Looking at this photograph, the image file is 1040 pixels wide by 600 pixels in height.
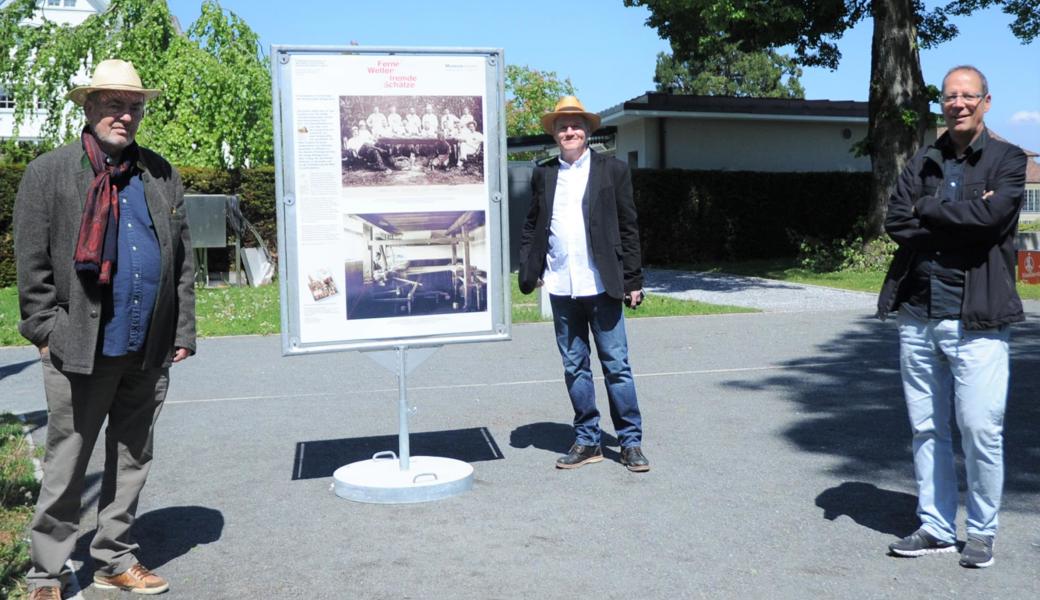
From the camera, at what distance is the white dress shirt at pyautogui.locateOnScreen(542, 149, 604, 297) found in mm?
6141

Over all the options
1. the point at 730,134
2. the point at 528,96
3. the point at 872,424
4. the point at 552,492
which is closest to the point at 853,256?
the point at 730,134

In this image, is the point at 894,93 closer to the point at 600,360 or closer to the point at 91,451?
the point at 600,360

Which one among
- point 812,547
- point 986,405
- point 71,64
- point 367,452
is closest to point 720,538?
point 812,547

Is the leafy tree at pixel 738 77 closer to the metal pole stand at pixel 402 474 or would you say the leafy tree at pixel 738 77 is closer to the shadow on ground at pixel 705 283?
the shadow on ground at pixel 705 283

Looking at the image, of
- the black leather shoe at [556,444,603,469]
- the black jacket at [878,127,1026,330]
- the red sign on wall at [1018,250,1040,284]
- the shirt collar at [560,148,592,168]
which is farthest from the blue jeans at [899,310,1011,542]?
the red sign on wall at [1018,250,1040,284]

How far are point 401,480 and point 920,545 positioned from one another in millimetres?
2637

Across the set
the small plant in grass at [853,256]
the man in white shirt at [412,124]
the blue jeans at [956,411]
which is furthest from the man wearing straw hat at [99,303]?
the small plant in grass at [853,256]

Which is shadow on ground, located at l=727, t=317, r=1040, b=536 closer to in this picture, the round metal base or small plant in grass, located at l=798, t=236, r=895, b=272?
the round metal base

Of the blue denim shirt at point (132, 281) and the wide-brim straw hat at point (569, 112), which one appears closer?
the blue denim shirt at point (132, 281)

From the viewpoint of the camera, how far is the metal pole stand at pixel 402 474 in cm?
565

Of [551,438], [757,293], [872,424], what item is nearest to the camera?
[551,438]

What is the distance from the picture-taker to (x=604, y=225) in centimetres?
615

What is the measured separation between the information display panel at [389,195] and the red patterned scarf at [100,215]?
1.30 metres

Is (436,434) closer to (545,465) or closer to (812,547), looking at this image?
(545,465)
